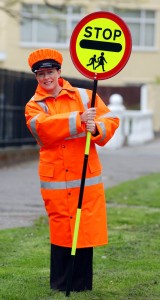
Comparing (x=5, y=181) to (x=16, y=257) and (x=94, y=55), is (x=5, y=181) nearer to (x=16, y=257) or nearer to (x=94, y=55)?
(x=16, y=257)

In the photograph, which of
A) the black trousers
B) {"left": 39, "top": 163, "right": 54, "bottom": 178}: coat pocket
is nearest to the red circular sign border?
{"left": 39, "top": 163, "right": 54, "bottom": 178}: coat pocket

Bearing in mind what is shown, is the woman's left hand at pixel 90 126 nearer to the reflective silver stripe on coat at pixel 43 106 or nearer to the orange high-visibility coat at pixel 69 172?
the orange high-visibility coat at pixel 69 172

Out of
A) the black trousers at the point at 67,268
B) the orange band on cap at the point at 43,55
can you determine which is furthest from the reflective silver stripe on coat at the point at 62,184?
the orange band on cap at the point at 43,55

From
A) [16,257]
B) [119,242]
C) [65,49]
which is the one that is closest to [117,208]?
[119,242]

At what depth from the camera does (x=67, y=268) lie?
7.68 meters

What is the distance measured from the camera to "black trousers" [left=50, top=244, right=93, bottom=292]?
768 centimetres

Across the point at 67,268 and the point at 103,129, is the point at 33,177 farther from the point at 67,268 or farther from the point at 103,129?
the point at 103,129

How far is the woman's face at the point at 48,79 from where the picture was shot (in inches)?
297

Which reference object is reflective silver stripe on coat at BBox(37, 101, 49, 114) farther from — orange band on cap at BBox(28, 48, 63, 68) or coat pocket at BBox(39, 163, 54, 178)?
coat pocket at BBox(39, 163, 54, 178)

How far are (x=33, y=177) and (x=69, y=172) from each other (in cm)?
1057

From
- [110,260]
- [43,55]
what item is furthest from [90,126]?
[110,260]

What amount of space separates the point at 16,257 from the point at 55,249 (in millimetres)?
1971

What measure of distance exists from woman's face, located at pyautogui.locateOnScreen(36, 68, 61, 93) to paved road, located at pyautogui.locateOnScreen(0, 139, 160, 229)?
175 inches

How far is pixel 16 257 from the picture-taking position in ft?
31.5
